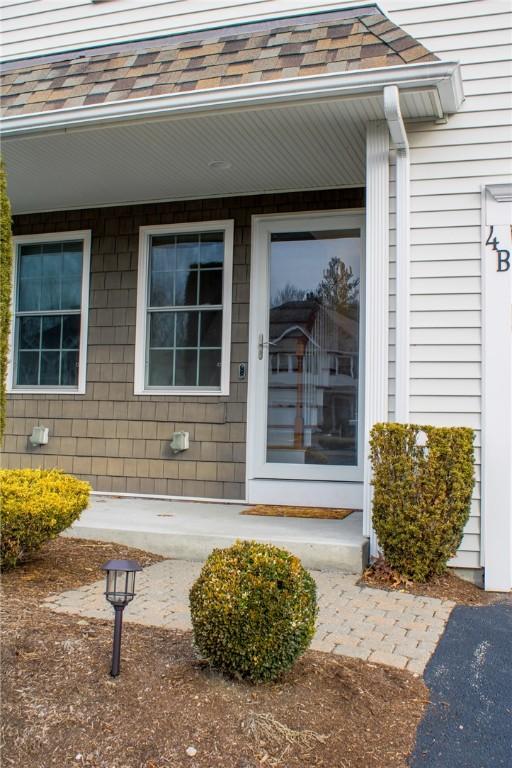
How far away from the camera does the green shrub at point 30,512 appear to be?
3588mm

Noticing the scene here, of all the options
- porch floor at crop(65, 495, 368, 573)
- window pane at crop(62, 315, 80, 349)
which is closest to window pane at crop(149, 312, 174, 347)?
window pane at crop(62, 315, 80, 349)

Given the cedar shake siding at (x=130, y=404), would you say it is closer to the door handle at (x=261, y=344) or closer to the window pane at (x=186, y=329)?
the door handle at (x=261, y=344)

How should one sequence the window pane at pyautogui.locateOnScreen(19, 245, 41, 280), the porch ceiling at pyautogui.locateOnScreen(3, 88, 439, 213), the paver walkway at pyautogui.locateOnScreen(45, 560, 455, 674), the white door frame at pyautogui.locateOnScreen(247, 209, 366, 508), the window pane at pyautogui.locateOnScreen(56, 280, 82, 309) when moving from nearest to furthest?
1. the paver walkway at pyautogui.locateOnScreen(45, 560, 455, 674)
2. the porch ceiling at pyautogui.locateOnScreen(3, 88, 439, 213)
3. the white door frame at pyautogui.locateOnScreen(247, 209, 366, 508)
4. the window pane at pyautogui.locateOnScreen(56, 280, 82, 309)
5. the window pane at pyautogui.locateOnScreen(19, 245, 41, 280)

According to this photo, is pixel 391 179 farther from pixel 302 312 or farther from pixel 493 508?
pixel 493 508

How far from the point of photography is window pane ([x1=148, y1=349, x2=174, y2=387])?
20.6 feet

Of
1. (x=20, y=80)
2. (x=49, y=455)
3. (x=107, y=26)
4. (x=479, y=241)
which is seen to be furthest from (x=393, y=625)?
(x=107, y=26)

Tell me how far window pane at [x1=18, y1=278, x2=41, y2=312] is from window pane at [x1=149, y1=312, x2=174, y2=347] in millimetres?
1289

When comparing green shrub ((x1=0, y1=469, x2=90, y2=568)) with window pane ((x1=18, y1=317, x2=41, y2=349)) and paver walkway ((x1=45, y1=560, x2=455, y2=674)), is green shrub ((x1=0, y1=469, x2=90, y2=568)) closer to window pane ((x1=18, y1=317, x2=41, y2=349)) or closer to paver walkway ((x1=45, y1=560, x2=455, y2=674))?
paver walkway ((x1=45, y1=560, x2=455, y2=674))

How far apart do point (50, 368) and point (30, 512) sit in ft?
10.9

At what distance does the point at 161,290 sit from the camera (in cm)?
637

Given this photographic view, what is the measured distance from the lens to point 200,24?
18.6ft

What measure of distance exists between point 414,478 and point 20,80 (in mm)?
4312

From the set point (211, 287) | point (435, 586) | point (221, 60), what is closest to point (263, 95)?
point (221, 60)

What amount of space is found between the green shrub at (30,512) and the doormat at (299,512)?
6.03 ft
